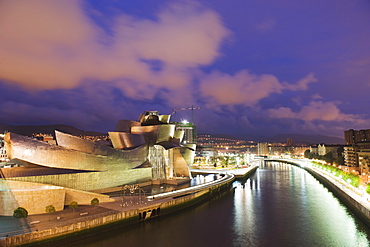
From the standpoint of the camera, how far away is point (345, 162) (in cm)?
6288

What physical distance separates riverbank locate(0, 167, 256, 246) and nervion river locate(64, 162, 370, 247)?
2.06ft

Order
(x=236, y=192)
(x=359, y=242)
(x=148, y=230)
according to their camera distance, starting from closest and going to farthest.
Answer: (x=359, y=242)
(x=148, y=230)
(x=236, y=192)

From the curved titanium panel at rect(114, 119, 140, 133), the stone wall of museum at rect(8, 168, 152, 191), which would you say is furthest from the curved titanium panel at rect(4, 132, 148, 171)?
the curved titanium panel at rect(114, 119, 140, 133)

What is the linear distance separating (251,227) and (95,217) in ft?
34.8

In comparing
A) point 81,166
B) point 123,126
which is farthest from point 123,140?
point 81,166

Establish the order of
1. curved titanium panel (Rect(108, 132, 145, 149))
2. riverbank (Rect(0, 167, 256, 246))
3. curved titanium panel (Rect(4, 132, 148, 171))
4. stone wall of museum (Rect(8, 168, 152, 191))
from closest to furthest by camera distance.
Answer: riverbank (Rect(0, 167, 256, 246))
curved titanium panel (Rect(4, 132, 148, 171))
stone wall of museum (Rect(8, 168, 152, 191))
curved titanium panel (Rect(108, 132, 145, 149))

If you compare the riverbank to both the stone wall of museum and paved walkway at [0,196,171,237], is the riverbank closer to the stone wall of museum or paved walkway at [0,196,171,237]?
paved walkway at [0,196,171,237]

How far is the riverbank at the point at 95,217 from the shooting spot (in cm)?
1242

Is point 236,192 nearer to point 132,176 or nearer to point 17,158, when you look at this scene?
point 132,176

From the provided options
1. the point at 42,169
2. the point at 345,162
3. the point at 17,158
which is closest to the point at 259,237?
the point at 42,169

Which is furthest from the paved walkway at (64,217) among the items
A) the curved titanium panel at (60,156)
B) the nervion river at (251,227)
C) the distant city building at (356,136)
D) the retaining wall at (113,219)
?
the distant city building at (356,136)

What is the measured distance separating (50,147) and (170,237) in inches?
441

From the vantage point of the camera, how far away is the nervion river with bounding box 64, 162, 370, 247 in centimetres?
1467

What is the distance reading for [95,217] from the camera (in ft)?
50.1
